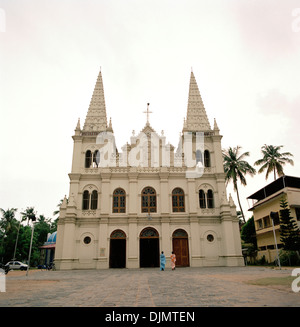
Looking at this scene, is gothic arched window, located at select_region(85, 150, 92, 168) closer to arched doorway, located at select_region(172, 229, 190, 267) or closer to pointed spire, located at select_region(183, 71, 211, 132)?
pointed spire, located at select_region(183, 71, 211, 132)

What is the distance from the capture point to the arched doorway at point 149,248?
2725 cm

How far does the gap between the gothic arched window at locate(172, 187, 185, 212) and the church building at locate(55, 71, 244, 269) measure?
0.34 ft

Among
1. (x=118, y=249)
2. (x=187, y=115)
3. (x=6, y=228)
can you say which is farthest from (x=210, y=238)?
(x=6, y=228)

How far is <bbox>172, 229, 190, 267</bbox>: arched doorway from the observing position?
26.8m

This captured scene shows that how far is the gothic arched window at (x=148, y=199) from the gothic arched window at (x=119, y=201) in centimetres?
208

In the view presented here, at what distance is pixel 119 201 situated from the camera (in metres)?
28.3

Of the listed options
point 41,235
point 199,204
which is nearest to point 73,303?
point 199,204

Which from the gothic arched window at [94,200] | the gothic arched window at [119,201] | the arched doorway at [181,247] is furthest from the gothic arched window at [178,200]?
the gothic arched window at [94,200]

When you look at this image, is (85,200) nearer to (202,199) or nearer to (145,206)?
(145,206)

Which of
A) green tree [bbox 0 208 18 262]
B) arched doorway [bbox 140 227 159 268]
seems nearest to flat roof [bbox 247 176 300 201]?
arched doorway [bbox 140 227 159 268]

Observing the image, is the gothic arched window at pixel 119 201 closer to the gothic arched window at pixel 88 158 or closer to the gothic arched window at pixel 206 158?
the gothic arched window at pixel 88 158

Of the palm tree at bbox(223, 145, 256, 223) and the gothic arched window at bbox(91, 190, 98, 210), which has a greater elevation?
the palm tree at bbox(223, 145, 256, 223)

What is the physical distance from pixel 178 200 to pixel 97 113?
14.7 m
